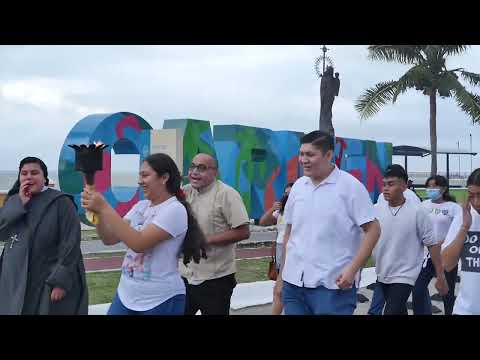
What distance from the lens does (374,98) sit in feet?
79.8

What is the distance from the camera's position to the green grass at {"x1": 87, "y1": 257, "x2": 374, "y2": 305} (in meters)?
8.74

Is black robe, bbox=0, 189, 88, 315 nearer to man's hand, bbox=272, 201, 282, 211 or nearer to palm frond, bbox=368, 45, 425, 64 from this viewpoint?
man's hand, bbox=272, 201, 282, 211

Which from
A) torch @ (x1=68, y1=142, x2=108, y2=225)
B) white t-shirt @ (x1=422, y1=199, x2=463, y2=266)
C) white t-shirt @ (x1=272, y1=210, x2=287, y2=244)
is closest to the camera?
torch @ (x1=68, y1=142, x2=108, y2=225)

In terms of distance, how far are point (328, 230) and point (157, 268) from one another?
1.11 metres

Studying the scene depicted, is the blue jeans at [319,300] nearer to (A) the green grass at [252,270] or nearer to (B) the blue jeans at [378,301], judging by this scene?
(B) the blue jeans at [378,301]

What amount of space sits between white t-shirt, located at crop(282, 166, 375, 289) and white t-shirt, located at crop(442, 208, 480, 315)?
0.62 meters

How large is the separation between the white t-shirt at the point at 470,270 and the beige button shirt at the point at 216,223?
1.62m

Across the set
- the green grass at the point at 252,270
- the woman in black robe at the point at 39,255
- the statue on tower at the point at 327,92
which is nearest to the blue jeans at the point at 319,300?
the woman in black robe at the point at 39,255

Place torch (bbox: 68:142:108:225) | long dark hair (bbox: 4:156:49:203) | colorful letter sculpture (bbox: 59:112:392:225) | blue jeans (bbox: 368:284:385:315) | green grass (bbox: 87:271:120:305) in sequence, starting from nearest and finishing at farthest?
torch (bbox: 68:142:108:225) < long dark hair (bbox: 4:156:49:203) < blue jeans (bbox: 368:284:385:315) < green grass (bbox: 87:271:120:305) < colorful letter sculpture (bbox: 59:112:392:225)

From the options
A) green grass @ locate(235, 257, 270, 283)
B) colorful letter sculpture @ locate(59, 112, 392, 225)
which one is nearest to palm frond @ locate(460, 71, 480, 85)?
colorful letter sculpture @ locate(59, 112, 392, 225)

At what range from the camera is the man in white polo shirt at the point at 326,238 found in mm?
4070
